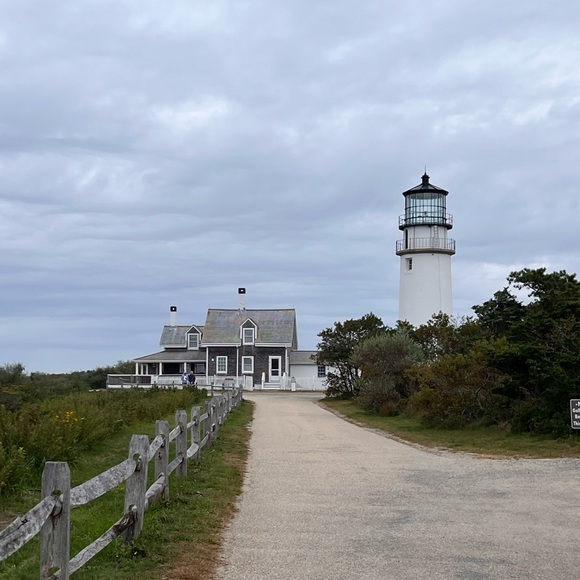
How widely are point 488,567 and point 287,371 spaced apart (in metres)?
56.2

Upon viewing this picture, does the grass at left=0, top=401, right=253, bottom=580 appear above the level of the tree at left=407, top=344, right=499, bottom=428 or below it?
below

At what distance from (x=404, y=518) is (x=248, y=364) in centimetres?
5336

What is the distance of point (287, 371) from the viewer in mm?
63438

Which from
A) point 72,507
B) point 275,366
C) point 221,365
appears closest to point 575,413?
point 72,507

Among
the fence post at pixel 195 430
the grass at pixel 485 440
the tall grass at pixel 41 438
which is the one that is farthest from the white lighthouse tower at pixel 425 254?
the fence post at pixel 195 430

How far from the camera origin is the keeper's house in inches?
2454

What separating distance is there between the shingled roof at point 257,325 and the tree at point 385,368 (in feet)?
90.3

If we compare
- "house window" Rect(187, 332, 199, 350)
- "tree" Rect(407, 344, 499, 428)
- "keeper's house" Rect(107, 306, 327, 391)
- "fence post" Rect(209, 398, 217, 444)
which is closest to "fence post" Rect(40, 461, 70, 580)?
"fence post" Rect(209, 398, 217, 444)

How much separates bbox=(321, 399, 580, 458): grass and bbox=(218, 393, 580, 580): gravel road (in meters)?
1.17

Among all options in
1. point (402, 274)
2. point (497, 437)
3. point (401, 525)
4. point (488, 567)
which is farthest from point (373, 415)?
point (488, 567)

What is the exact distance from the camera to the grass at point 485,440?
17.6 m

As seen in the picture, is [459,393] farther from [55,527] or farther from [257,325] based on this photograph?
[257,325]

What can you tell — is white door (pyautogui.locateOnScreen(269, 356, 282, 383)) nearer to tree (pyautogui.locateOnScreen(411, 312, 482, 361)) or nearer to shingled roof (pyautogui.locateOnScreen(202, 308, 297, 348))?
shingled roof (pyautogui.locateOnScreen(202, 308, 297, 348))

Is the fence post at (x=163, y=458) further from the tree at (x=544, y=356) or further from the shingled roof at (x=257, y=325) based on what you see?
the shingled roof at (x=257, y=325)
